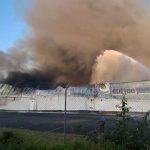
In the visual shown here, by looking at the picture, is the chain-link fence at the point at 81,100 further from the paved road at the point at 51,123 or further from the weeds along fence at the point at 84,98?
the paved road at the point at 51,123

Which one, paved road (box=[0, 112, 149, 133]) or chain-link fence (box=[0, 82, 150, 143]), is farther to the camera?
chain-link fence (box=[0, 82, 150, 143])

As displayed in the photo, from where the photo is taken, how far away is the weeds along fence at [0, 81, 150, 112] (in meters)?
42.0

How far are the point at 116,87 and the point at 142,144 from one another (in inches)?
1400

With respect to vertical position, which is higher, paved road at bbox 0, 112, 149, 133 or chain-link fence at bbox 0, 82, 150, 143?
chain-link fence at bbox 0, 82, 150, 143

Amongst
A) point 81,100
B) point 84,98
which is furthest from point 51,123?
point 81,100

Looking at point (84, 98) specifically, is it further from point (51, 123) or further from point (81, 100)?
point (51, 123)

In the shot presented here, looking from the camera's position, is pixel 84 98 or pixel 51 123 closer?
pixel 51 123

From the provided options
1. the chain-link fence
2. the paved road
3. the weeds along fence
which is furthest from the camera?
the weeds along fence

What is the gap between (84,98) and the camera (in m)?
43.2

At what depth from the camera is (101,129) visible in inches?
429

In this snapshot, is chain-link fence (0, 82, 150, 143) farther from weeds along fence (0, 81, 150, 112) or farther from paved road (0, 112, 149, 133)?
paved road (0, 112, 149, 133)

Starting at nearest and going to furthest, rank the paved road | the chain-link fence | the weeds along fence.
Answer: the paved road → the chain-link fence → the weeds along fence

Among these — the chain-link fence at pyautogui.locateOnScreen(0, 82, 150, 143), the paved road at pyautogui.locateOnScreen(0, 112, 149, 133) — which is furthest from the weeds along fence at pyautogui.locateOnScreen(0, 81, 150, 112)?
the paved road at pyautogui.locateOnScreen(0, 112, 149, 133)

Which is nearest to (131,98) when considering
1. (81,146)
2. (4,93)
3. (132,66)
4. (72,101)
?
(72,101)
